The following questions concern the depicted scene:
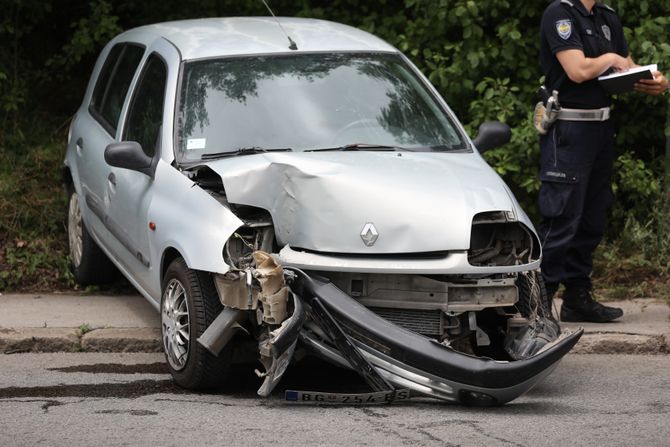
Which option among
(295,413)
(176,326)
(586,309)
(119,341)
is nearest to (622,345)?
(586,309)

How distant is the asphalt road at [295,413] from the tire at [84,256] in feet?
4.97

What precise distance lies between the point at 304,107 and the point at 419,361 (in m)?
1.86

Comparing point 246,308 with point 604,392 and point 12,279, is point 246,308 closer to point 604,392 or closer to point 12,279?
point 604,392

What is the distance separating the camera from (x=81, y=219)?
8.74 metres

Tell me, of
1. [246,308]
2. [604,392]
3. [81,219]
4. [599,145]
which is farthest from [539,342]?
[81,219]

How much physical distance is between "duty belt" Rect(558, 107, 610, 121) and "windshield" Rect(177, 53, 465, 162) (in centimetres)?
74

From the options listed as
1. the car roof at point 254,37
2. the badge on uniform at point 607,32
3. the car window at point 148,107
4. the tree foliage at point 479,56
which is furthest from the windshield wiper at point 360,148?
the tree foliage at point 479,56

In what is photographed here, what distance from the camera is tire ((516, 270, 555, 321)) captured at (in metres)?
6.49

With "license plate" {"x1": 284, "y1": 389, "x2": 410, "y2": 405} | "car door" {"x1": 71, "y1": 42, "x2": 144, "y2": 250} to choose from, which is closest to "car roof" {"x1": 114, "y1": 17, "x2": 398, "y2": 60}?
"car door" {"x1": 71, "y1": 42, "x2": 144, "y2": 250}

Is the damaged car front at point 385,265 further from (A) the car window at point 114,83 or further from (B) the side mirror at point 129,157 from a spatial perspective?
(A) the car window at point 114,83

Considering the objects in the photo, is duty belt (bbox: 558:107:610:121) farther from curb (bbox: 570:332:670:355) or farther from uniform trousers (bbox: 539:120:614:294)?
curb (bbox: 570:332:670:355)

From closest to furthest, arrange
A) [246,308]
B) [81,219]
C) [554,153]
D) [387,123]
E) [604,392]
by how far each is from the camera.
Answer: [246,308], [604,392], [387,123], [554,153], [81,219]

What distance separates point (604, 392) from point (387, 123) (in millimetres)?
1834

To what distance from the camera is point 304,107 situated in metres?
7.16
